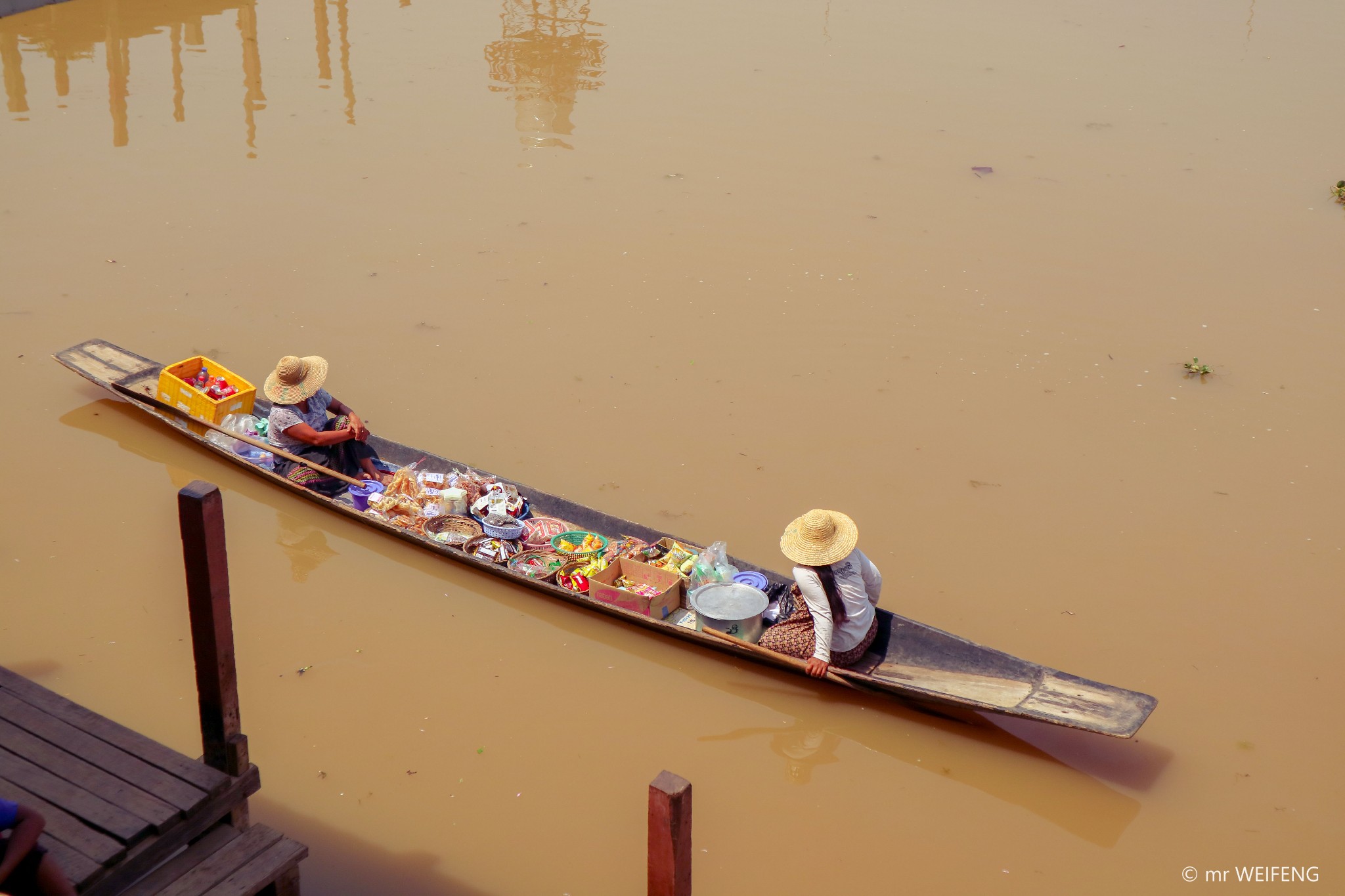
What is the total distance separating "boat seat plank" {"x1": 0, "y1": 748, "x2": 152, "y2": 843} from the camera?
3945 millimetres

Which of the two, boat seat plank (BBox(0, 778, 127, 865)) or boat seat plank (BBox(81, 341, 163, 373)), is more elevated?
boat seat plank (BBox(81, 341, 163, 373))

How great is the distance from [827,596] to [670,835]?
8.68ft

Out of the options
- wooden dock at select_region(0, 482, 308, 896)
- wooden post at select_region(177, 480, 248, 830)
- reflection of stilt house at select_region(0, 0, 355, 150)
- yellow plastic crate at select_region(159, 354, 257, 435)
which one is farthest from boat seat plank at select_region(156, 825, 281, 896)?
reflection of stilt house at select_region(0, 0, 355, 150)

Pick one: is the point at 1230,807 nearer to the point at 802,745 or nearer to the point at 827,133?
the point at 802,745

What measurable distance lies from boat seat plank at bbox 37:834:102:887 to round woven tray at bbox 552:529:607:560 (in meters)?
3.45

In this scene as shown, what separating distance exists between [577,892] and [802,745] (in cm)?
147

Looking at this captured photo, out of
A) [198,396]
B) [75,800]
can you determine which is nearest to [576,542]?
[198,396]

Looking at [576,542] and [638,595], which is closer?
[638,595]

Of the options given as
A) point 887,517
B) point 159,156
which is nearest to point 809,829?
point 887,517

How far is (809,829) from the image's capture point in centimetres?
561

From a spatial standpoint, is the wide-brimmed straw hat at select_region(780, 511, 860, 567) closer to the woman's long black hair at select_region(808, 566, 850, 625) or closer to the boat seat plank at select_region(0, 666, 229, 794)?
the woman's long black hair at select_region(808, 566, 850, 625)

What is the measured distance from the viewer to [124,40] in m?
16.1

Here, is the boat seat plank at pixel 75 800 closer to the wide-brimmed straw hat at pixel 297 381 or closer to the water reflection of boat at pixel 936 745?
the water reflection of boat at pixel 936 745

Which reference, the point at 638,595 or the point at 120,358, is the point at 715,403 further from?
the point at 120,358
